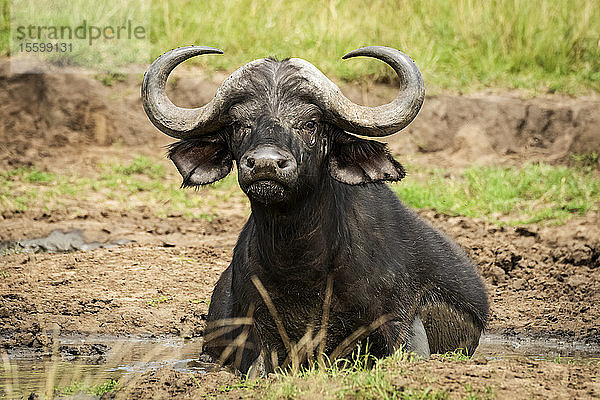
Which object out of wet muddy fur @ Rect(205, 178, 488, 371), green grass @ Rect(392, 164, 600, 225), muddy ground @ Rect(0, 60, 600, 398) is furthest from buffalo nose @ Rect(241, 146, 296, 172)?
Answer: green grass @ Rect(392, 164, 600, 225)

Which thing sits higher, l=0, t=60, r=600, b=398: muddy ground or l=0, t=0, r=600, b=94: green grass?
l=0, t=0, r=600, b=94: green grass

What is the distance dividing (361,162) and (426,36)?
8.38 m

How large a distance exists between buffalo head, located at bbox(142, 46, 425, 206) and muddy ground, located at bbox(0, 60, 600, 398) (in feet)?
4.07

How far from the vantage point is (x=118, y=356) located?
668 centimetres

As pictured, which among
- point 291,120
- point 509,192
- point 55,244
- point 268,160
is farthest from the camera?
point 509,192

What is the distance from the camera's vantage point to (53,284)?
8047mm

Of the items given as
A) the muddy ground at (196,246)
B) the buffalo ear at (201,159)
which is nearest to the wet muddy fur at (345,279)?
the buffalo ear at (201,159)

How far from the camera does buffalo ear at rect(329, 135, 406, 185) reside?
5.34 m

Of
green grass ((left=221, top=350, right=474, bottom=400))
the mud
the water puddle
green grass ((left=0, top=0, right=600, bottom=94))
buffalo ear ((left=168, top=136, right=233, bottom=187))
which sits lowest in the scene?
the water puddle

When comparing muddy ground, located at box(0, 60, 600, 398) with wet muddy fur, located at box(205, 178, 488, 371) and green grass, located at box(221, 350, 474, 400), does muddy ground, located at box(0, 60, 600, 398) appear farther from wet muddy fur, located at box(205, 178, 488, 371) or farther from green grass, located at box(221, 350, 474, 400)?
wet muddy fur, located at box(205, 178, 488, 371)

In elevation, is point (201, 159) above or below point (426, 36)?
below

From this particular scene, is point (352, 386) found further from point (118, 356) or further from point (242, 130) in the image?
point (118, 356)

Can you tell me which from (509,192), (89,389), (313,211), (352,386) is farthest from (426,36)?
(352,386)

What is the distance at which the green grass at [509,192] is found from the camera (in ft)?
32.7
